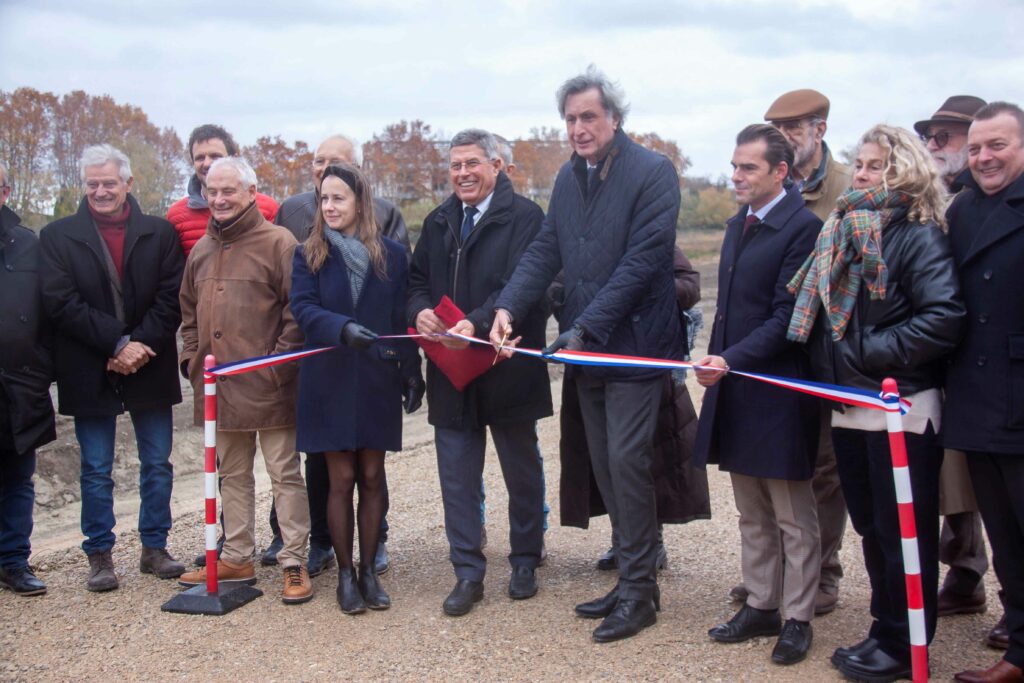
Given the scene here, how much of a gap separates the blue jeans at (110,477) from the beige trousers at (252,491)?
47cm

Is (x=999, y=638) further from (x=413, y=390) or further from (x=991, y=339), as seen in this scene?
(x=413, y=390)

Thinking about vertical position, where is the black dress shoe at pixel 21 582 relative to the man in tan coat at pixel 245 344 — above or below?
below

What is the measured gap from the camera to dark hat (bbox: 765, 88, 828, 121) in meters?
5.80

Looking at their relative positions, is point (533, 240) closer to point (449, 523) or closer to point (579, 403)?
point (579, 403)

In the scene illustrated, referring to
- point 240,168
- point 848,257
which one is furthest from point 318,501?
point 848,257

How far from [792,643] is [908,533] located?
0.94 metres

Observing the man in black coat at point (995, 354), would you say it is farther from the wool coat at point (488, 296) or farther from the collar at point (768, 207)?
the wool coat at point (488, 296)

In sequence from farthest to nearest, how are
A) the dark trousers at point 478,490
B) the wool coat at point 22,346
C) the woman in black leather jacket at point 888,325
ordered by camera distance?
1. the wool coat at point 22,346
2. the dark trousers at point 478,490
3. the woman in black leather jacket at point 888,325

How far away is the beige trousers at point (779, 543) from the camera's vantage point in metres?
4.89

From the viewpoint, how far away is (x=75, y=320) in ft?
20.1

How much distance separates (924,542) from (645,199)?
6.81 feet

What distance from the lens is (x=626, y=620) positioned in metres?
5.20

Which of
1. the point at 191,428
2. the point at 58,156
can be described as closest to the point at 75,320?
the point at 191,428

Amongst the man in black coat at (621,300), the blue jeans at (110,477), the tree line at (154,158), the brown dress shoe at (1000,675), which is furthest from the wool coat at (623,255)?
the tree line at (154,158)
